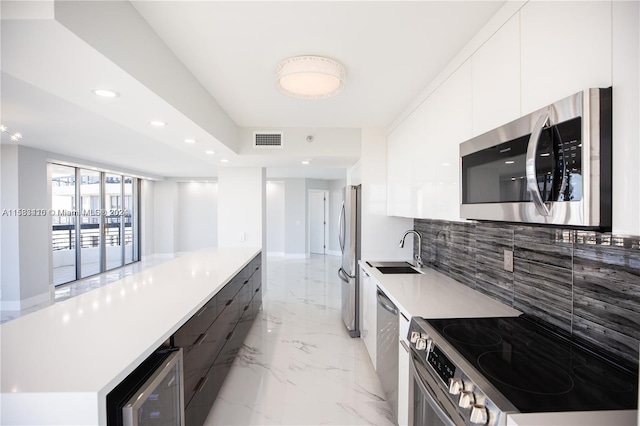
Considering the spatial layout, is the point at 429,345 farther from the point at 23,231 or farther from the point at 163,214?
the point at 163,214

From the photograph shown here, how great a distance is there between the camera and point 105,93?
152cm

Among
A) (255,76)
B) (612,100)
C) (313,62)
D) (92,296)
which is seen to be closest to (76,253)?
(92,296)

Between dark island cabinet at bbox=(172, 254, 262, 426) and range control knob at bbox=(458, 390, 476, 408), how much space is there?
1233 mm

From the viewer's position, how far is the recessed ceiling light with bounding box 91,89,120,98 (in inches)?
58.5

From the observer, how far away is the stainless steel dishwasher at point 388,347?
1.83 meters

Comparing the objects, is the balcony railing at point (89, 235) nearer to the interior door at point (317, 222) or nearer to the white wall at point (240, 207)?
the white wall at point (240, 207)

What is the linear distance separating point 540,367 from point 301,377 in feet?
6.30

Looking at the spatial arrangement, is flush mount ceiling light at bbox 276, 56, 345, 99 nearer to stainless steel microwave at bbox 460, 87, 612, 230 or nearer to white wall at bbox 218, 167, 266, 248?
stainless steel microwave at bbox 460, 87, 612, 230

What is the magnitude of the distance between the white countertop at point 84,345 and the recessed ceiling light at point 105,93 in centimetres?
115

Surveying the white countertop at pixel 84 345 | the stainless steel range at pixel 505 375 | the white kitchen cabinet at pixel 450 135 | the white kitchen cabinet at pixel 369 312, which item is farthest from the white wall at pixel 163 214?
the stainless steel range at pixel 505 375

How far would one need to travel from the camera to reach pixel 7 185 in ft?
13.9

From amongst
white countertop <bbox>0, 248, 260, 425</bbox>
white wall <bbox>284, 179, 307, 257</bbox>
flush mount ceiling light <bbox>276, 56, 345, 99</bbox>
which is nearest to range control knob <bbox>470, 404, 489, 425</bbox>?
white countertop <bbox>0, 248, 260, 425</bbox>

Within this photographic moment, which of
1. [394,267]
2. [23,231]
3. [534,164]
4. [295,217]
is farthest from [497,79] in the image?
[295,217]

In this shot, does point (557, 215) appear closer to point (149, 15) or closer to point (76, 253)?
point (149, 15)
